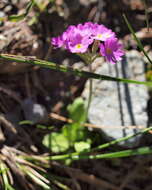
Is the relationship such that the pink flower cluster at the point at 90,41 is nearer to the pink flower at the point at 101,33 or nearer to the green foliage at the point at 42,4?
the pink flower at the point at 101,33

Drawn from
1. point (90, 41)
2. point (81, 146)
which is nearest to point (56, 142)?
point (81, 146)

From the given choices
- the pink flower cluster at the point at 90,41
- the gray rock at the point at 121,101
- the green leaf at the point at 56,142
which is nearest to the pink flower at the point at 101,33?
the pink flower cluster at the point at 90,41

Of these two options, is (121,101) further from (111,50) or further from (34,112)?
(34,112)

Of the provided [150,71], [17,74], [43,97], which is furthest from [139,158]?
[17,74]

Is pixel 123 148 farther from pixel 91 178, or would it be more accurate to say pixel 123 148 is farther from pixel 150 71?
pixel 150 71

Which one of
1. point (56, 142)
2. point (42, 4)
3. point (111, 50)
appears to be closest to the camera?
point (111, 50)

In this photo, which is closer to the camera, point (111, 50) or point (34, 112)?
point (111, 50)

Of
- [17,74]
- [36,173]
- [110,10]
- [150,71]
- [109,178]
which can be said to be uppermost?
[110,10]

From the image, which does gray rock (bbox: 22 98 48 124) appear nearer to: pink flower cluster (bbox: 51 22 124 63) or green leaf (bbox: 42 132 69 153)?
green leaf (bbox: 42 132 69 153)
